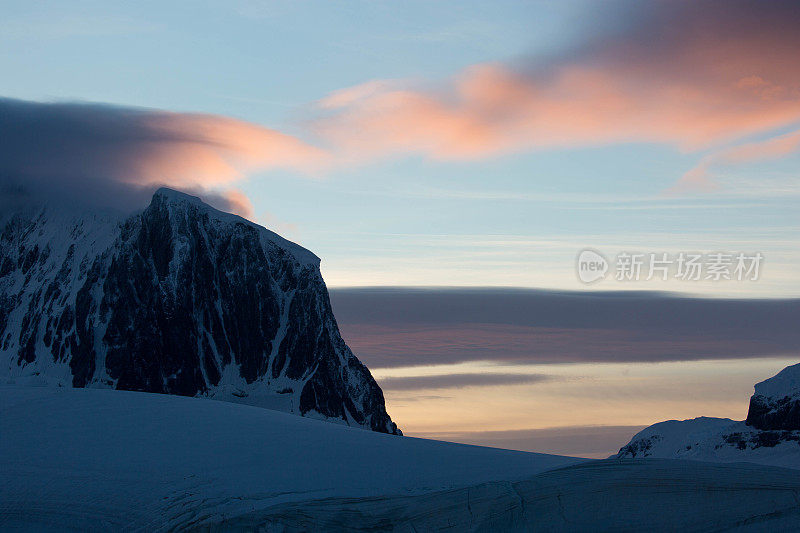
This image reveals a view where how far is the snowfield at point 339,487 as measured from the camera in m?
19.5

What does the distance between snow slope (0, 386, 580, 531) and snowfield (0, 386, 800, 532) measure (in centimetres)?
5

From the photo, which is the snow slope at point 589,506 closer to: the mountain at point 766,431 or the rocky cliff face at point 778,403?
the mountain at point 766,431

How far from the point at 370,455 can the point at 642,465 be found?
7179mm

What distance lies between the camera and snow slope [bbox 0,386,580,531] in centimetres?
2050

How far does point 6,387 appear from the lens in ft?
97.3

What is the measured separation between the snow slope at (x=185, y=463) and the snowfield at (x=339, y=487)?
0.15 feet

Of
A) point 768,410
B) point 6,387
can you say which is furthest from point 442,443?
point 768,410

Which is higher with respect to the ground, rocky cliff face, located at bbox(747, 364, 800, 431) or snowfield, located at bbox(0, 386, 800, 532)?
rocky cliff face, located at bbox(747, 364, 800, 431)

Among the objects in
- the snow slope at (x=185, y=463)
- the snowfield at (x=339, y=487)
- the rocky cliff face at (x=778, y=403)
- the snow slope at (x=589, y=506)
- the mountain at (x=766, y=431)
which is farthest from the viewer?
the rocky cliff face at (x=778, y=403)

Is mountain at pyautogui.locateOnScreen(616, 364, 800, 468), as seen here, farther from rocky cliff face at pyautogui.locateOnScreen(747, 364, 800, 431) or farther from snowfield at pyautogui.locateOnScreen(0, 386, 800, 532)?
snowfield at pyautogui.locateOnScreen(0, 386, 800, 532)

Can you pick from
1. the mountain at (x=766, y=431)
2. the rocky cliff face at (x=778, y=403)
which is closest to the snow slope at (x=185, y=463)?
the mountain at (x=766, y=431)

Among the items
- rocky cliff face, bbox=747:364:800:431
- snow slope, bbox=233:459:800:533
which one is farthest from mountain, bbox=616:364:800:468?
snow slope, bbox=233:459:800:533

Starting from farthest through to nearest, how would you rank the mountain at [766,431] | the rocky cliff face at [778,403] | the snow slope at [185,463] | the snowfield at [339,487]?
1. the rocky cliff face at [778,403]
2. the mountain at [766,431]
3. the snow slope at [185,463]
4. the snowfield at [339,487]

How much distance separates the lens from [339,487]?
21.1 metres
